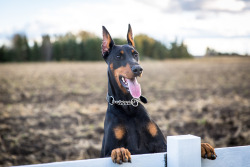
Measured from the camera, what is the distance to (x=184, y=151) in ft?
4.54

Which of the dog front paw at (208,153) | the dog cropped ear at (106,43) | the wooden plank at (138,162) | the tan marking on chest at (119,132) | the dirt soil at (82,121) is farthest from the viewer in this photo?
the dirt soil at (82,121)

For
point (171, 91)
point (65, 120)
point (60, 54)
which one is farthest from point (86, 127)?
point (60, 54)

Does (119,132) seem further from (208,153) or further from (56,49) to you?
(56,49)

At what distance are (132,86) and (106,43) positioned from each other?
0.53 meters

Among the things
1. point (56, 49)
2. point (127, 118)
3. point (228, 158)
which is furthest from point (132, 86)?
point (56, 49)

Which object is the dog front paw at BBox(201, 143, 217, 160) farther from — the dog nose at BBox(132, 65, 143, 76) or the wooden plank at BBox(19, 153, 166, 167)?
the dog nose at BBox(132, 65, 143, 76)

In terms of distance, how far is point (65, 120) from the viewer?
6164mm

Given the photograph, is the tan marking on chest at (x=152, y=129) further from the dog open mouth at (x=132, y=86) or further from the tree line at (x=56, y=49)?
the tree line at (x=56, y=49)

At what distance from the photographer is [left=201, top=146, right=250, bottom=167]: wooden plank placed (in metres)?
1.55

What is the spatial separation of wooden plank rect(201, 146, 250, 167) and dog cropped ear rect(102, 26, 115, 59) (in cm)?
139

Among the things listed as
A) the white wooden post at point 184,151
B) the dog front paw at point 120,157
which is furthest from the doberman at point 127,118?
the white wooden post at point 184,151

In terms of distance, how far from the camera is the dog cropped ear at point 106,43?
2.46 m

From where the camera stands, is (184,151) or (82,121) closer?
(184,151)

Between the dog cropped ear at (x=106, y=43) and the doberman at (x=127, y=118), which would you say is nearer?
the doberman at (x=127, y=118)
